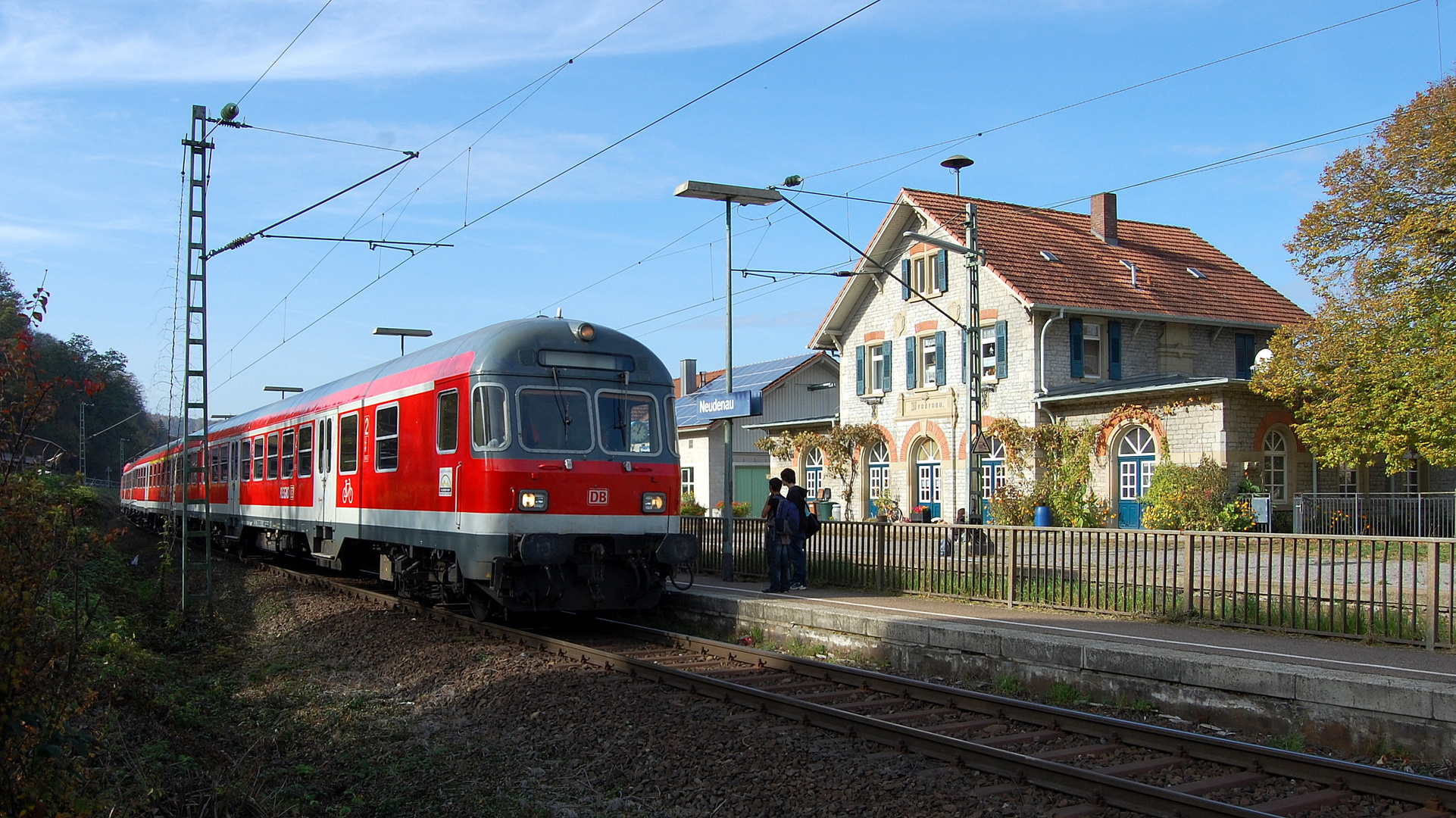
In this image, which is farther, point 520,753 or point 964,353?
point 964,353

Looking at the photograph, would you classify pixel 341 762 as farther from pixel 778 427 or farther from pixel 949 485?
pixel 778 427

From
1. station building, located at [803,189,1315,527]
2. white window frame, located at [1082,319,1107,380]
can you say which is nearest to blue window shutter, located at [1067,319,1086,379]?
station building, located at [803,189,1315,527]

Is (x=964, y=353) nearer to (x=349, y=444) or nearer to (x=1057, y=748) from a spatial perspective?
(x=349, y=444)

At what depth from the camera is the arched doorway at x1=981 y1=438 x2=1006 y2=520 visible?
29016mm

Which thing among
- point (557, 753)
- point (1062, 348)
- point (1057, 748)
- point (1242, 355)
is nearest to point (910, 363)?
point (1062, 348)

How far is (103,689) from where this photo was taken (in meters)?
7.75

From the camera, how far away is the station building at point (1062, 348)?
25.3 metres

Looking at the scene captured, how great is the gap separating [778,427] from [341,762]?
1179 inches

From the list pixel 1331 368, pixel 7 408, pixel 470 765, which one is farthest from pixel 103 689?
pixel 1331 368

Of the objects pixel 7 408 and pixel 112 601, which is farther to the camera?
pixel 112 601

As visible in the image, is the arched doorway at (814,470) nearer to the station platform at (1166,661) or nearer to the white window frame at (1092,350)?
the white window frame at (1092,350)

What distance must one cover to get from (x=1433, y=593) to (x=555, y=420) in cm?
795

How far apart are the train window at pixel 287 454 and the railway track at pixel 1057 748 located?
898 centimetres

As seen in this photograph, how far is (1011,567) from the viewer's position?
505 inches
